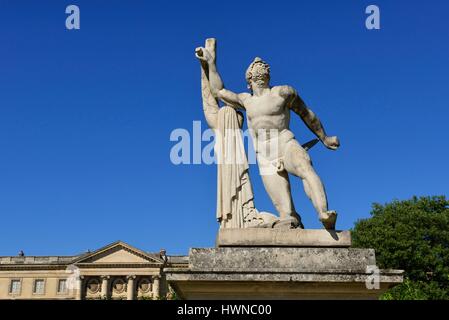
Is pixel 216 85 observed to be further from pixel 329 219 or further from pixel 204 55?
pixel 329 219

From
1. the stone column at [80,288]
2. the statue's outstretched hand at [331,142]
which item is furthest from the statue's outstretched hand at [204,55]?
the stone column at [80,288]

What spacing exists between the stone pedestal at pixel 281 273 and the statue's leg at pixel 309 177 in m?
0.37

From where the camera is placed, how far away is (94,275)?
82.9m

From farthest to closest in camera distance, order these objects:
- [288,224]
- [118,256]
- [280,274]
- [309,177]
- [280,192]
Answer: [118,256], [280,192], [309,177], [288,224], [280,274]

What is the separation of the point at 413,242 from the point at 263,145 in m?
30.8

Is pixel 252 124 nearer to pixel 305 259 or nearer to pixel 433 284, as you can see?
pixel 305 259

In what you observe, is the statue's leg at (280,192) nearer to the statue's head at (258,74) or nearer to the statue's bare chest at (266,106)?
the statue's bare chest at (266,106)

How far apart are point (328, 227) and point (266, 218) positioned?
923 mm

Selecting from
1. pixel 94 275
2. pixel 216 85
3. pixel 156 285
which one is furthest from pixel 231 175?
pixel 94 275

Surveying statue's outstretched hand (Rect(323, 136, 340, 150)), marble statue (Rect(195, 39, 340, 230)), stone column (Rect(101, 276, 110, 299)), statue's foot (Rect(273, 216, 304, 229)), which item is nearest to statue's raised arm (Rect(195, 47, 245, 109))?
marble statue (Rect(195, 39, 340, 230))

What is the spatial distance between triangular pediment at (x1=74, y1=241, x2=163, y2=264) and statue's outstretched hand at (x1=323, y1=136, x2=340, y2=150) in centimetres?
7574

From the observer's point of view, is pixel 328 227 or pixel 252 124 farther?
pixel 252 124
